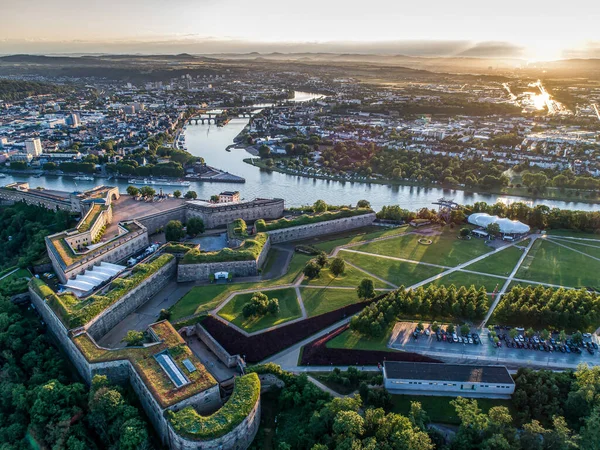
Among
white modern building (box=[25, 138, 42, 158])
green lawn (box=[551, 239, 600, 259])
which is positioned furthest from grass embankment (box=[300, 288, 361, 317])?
white modern building (box=[25, 138, 42, 158])

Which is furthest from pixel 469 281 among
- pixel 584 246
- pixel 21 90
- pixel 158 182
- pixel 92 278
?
pixel 21 90

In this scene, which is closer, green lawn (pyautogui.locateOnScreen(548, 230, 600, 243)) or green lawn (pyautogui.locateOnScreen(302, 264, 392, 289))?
green lawn (pyautogui.locateOnScreen(302, 264, 392, 289))

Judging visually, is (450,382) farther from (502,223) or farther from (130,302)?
(502,223)

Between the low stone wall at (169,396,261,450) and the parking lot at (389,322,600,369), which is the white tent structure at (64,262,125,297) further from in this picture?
the parking lot at (389,322,600,369)

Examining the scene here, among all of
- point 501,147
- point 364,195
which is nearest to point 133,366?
point 364,195

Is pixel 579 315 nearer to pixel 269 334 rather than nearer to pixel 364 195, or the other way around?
pixel 269 334

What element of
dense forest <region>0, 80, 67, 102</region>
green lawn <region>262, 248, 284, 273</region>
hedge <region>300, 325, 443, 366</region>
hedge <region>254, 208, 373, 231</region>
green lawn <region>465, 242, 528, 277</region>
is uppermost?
dense forest <region>0, 80, 67, 102</region>
